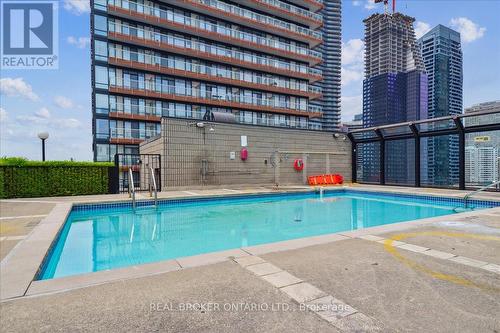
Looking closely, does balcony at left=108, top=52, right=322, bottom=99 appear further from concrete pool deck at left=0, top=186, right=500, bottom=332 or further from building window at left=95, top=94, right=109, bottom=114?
concrete pool deck at left=0, top=186, right=500, bottom=332

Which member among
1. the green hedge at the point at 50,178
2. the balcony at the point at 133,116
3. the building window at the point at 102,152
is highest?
the balcony at the point at 133,116

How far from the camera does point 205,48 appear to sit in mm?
30453

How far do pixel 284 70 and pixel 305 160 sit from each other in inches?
805

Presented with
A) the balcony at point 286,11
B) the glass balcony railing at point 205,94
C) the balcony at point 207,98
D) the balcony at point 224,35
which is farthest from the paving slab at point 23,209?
the balcony at point 286,11

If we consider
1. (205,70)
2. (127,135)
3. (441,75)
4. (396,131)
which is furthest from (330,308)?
(441,75)

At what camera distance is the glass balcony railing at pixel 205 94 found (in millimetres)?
27484

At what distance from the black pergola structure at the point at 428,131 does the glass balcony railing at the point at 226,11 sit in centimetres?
2216

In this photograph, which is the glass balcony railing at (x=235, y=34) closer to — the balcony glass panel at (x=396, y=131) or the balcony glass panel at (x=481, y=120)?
the balcony glass panel at (x=396, y=131)

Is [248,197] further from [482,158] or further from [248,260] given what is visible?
[482,158]

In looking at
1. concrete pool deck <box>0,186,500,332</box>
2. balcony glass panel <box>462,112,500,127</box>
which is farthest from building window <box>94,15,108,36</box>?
balcony glass panel <box>462,112,500,127</box>

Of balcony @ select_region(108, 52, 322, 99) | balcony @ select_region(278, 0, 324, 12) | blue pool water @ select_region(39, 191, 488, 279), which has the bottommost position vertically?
blue pool water @ select_region(39, 191, 488, 279)

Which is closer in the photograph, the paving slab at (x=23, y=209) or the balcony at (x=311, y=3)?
the paving slab at (x=23, y=209)

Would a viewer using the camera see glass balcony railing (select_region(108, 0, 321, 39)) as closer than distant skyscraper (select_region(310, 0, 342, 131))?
Yes

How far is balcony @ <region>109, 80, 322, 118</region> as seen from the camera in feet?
89.8
